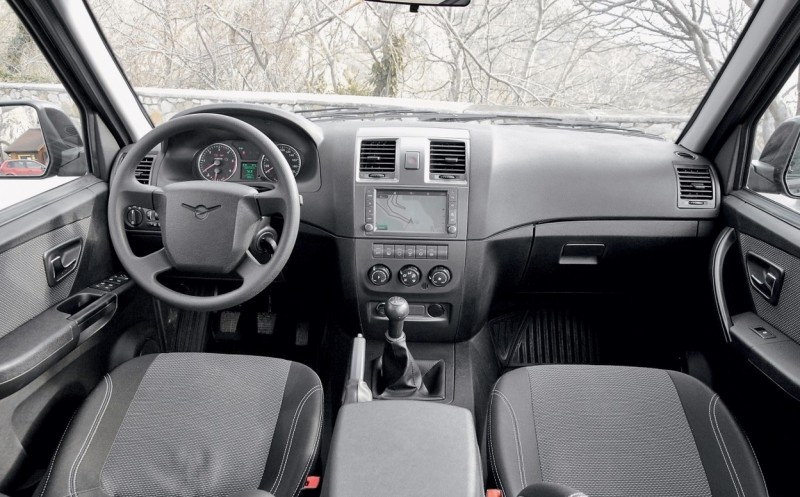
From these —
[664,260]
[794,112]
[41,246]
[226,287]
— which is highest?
[794,112]

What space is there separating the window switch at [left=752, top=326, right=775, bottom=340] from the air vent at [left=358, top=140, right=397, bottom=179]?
4.28 feet

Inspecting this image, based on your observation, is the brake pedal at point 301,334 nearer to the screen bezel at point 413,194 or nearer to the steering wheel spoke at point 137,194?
the screen bezel at point 413,194

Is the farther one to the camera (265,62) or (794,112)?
(265,62)

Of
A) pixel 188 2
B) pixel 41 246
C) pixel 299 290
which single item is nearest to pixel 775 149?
pixel 299 290

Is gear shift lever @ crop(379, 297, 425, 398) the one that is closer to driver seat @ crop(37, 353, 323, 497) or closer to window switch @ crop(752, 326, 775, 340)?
driver seat @ crop(37, 353, 323, 497)

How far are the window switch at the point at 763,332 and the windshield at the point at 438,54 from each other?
34.7 inches

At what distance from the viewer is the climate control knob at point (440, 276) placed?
6.97 ft

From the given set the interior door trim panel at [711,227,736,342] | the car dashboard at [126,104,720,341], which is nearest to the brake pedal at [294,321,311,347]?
the car dashboard at [126,104,720,341]

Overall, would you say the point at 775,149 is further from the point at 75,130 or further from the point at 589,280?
the point at 75,130

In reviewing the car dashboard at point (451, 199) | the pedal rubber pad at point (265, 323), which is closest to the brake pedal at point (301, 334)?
the pedal rubber pad at point (265, 323)

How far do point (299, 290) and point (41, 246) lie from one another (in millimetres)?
982

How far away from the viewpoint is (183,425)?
158 centimetres

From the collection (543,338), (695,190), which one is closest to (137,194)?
(543,338)

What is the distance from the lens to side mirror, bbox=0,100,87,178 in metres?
2.01
